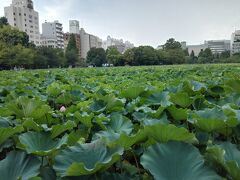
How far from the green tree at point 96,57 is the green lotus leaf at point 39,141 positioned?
62.0m

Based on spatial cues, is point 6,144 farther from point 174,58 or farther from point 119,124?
point 174,58

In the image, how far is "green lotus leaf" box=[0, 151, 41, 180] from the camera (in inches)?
30.2

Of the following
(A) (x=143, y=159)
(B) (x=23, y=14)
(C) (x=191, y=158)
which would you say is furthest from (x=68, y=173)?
(B) (x=23, y=14)

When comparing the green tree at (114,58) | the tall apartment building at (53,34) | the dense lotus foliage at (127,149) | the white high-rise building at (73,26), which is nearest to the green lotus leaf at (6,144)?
the dense lotus foliage at (127,149)

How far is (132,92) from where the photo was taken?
1.93 metres

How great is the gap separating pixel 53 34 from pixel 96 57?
99.0 ft

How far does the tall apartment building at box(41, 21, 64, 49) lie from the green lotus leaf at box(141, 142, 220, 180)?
86.9m

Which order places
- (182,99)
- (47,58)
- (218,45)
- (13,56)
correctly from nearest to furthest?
1. (182,99)
2. (13,56)
3. (47,58)
4. (218,45)

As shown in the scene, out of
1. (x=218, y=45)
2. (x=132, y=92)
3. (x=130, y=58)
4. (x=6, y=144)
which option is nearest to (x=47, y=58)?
(x=130, y=58)

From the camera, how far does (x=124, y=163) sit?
96 centimetres

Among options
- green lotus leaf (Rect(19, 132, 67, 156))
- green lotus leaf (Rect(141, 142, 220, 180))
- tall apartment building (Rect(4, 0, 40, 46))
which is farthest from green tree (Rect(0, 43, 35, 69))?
tall apartment building (Rect(4, 0, 40, 46))

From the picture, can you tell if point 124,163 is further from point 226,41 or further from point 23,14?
point 226,41

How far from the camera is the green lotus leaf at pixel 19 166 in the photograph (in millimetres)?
768

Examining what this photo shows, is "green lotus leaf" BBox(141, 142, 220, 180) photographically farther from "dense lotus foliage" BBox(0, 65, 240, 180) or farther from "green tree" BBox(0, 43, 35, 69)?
"green tree" BBox(0, 43, 35, 69)
